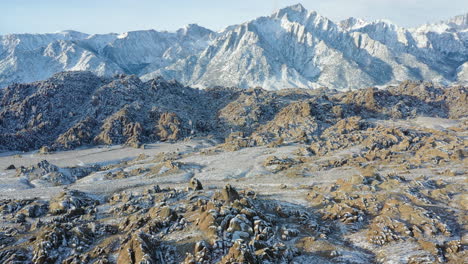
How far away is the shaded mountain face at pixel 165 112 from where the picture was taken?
4237 inches

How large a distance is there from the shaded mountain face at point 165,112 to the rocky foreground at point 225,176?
66cm

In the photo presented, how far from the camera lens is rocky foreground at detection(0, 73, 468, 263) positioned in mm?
30547

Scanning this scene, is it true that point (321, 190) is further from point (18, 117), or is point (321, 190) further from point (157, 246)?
point (18, 117)

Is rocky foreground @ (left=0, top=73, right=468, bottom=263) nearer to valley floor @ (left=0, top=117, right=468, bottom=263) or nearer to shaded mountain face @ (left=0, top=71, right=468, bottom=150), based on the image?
valley floor @ (left=0, top=117, right=468, bottom=263)

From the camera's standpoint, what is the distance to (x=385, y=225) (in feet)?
113

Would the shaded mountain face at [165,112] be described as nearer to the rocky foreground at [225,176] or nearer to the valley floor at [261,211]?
the rocky foreground at [225,176]

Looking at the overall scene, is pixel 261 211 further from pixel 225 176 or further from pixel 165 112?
pixel 165 112

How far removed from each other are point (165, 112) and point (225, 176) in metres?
69.0

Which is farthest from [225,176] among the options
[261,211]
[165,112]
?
[165,112]

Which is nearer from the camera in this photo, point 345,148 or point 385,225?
point 385,225

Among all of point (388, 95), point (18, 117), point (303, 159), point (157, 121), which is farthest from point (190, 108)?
point (388, 95)

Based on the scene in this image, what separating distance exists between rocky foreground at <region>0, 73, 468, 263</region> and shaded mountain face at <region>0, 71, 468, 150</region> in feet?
2.18

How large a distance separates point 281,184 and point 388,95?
104 meters

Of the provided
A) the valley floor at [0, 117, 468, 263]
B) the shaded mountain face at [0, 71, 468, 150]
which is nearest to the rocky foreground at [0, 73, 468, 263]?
the valley floor at [0, 117, 468, 263]
